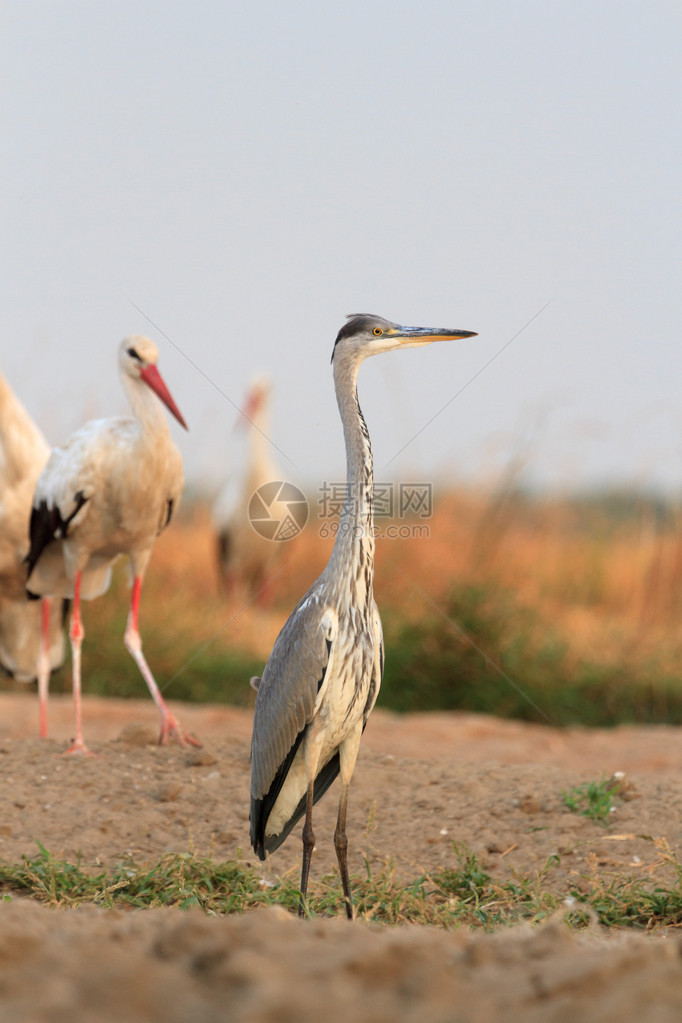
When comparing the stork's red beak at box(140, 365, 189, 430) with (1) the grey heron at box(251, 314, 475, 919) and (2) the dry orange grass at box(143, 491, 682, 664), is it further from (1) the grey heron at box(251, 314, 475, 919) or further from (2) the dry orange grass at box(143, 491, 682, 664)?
(2) the dry orange grass at box(143, 491, 682, 664)

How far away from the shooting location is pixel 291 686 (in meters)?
3.33

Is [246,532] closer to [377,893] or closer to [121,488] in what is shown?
[121,488]

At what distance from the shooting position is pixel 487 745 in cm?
651

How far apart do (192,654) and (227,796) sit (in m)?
3.82

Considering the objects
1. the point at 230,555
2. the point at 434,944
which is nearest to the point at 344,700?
the point at 434,944

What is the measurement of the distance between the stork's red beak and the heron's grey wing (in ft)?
7.82

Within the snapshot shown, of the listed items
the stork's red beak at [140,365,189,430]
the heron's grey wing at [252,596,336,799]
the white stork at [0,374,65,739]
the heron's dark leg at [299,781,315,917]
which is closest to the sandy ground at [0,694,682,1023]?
the white stork at [0,374,65,739]

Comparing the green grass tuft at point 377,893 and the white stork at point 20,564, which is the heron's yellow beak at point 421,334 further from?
the white stork at point 20,564

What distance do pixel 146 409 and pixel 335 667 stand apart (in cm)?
270

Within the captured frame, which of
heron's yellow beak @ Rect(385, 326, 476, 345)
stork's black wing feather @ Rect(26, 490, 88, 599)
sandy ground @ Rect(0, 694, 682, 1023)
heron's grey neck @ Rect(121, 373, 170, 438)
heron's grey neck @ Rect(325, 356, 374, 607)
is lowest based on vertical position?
sandy ground @ Rect(0, 694, 682, 1023)

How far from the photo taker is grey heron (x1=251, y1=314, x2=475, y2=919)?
10.8 feet

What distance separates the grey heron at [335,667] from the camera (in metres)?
3.30

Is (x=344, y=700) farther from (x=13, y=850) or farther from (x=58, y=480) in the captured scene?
(x=58, y=480)

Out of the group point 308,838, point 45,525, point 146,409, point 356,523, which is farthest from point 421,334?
point 45,525
